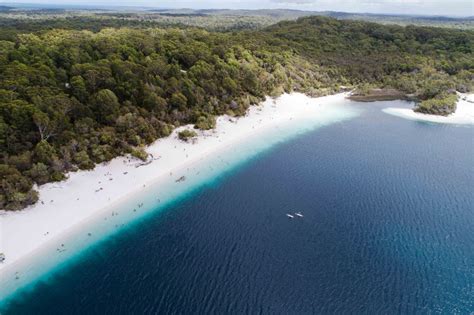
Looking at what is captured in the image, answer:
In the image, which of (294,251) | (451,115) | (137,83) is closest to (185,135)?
(137,83)

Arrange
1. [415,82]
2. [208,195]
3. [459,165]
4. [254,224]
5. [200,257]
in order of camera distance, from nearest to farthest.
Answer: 1. [200,257]
2. [254,224]
3. [208,195]
4. [459,165]
5. [415,82]

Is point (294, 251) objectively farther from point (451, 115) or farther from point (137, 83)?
point (451, 115)

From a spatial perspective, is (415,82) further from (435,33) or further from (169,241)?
(169,241)

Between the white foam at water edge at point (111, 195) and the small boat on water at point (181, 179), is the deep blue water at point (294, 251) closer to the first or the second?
the white foam at water edge at point (111, 195)

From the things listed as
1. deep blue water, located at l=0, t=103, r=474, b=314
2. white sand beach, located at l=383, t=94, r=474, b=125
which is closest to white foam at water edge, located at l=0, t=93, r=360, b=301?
deep blue water, located at l=0, t=103, r=474, b=314

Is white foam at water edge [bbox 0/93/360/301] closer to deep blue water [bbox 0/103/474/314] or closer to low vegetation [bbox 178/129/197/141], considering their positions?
Answer: low vegetation [bbox 178/129/197/141]

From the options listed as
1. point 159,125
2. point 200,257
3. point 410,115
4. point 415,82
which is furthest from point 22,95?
point 415,82
